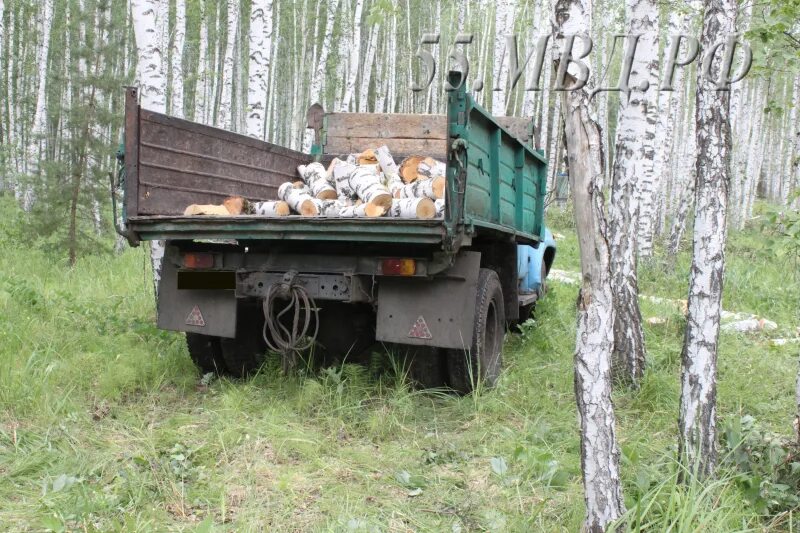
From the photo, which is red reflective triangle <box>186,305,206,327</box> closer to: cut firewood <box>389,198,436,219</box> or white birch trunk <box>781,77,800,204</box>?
cut firewood <box>389,198,436,219</box>

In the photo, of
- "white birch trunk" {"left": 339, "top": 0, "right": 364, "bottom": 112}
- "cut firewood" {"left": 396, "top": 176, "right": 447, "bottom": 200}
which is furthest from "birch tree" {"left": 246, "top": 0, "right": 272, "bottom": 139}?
"white birch trunk" {"left": 339, "top": 0, "right": 364, "bottom": 112}

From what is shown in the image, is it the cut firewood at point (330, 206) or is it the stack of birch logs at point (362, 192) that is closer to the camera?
the stack of birch logs at point (362, 192)

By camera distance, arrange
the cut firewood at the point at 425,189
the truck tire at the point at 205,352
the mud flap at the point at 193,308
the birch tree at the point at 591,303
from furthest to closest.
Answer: the truck tire at the point at 205,352, the cut firewood at the point at 425,189, the mud flap at the point at 193,308, the birch tree at the point at 591,303

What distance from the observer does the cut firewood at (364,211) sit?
4805 millimetres

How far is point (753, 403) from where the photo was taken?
5.02 meters

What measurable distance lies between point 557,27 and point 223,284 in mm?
2989

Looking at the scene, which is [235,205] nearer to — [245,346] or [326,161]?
[245,346]

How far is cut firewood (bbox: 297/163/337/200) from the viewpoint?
5750 mm

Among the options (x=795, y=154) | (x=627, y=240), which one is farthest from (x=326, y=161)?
(x=795, y=154)

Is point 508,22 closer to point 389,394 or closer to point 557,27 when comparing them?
point 389,394

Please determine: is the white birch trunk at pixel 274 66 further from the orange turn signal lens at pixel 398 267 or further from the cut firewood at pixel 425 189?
the orange turn signal lens at pixel 398 267

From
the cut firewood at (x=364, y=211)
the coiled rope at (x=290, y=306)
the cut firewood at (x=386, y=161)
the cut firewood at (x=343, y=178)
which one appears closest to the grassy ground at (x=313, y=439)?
the coiled rope at (x=290, y=306)

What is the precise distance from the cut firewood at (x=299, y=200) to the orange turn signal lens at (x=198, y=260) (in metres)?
0.75

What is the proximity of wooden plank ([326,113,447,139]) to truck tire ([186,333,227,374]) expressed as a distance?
2586mm
